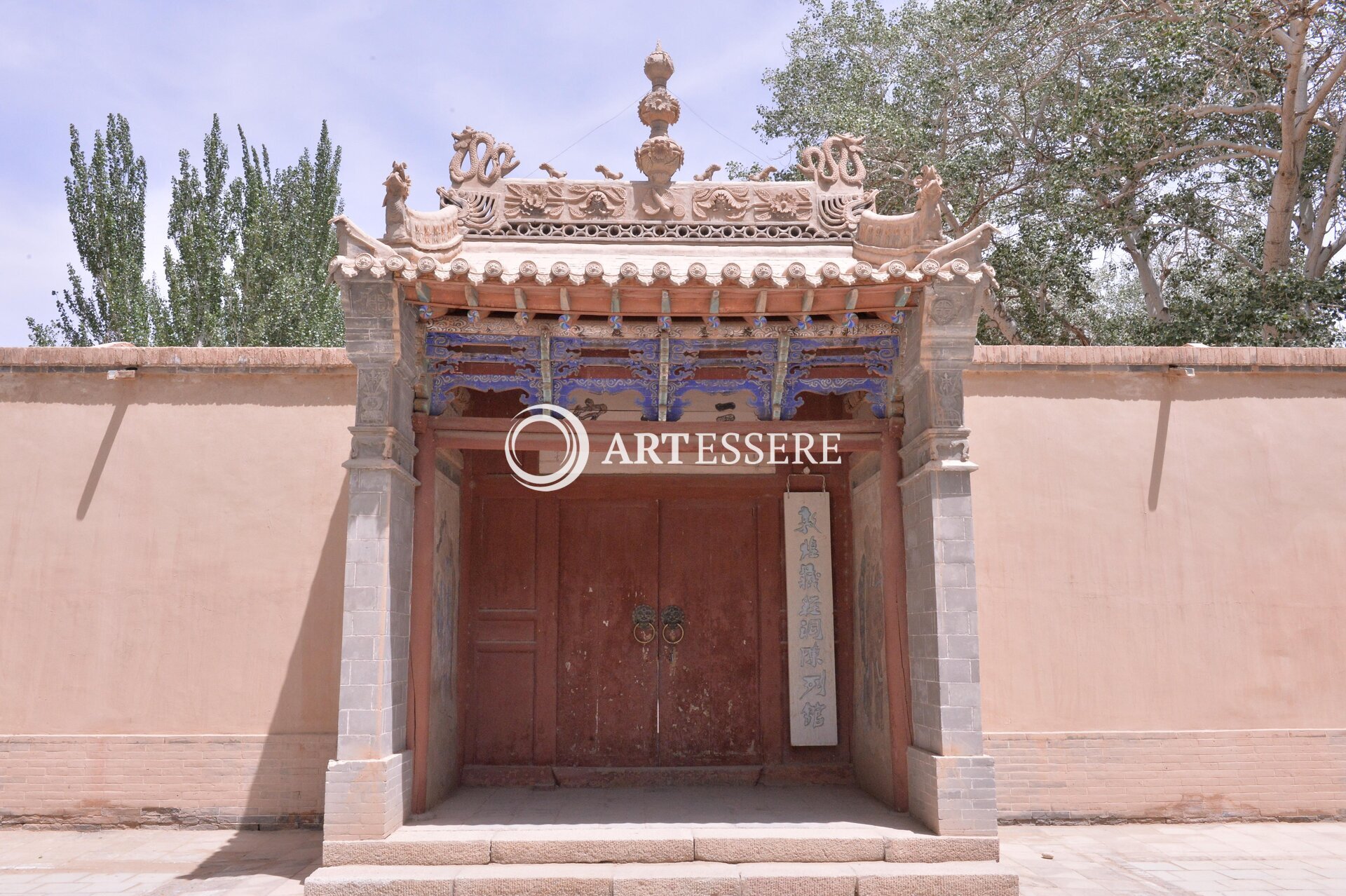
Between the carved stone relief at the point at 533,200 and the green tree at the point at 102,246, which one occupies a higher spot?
the green tree at the point at 102,246

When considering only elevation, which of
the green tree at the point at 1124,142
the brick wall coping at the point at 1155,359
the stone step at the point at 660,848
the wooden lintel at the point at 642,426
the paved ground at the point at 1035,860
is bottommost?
the paved ground at the point at 1035,860

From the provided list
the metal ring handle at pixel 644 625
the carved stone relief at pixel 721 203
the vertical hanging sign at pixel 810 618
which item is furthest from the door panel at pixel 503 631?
the carved stone relief at pixel 721 203

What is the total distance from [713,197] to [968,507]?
2.75 metres

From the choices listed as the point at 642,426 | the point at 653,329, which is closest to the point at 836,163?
the point at 653,329

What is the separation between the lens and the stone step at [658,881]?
17.3ft

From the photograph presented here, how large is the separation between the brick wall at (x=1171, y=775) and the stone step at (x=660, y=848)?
1.56 m

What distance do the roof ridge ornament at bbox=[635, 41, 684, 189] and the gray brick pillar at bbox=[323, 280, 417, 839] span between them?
1994 mm

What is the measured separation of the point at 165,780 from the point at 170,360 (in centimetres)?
307

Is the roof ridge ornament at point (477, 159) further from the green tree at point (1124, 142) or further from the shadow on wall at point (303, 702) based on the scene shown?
the green tree at point (1124, 142)

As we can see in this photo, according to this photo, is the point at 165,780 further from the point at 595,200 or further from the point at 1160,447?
the point at 1160,447

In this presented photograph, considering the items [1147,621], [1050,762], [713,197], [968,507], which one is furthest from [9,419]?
[1147,621]

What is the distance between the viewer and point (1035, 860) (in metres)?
6.06

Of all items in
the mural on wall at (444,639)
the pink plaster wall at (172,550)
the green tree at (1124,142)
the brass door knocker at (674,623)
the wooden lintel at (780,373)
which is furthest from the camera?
the green tree at (1124,142)

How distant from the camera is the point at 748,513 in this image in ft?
26.1
